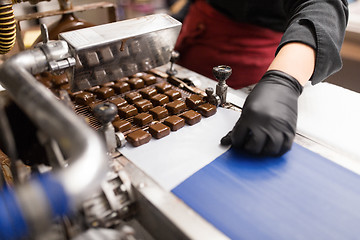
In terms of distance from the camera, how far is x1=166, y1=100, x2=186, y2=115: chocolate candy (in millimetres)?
1347

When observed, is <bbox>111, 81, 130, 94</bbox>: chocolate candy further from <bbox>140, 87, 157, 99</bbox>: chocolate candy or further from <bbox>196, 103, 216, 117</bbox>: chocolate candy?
<bbox>196, 103, 216, 117</bbox>: chocolate candy

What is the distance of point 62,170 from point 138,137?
647 millimetres

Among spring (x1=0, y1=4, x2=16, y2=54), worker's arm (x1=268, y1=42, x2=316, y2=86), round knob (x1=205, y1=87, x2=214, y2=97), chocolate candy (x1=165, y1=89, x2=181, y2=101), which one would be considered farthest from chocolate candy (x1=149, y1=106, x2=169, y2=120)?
spring (x1=0, y1=4, x2=16, y2=54)

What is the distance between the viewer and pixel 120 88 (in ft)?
4.87

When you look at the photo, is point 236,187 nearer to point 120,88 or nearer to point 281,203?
point 281,203

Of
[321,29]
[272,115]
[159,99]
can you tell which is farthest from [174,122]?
[321,29]

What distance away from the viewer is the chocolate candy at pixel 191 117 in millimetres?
1304

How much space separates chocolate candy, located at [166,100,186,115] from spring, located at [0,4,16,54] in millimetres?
703

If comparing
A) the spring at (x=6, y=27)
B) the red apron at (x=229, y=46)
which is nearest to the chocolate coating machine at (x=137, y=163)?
the spring at (x=6, y=27)

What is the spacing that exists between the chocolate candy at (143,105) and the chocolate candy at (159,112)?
0.03 metres

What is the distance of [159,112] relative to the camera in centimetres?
131

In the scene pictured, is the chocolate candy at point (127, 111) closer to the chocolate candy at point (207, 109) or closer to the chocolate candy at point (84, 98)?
the chocolate candy at point (84, 98)

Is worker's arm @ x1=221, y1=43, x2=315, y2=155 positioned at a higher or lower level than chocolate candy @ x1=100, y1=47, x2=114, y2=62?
lower

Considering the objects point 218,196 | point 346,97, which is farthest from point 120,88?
point 346,97
